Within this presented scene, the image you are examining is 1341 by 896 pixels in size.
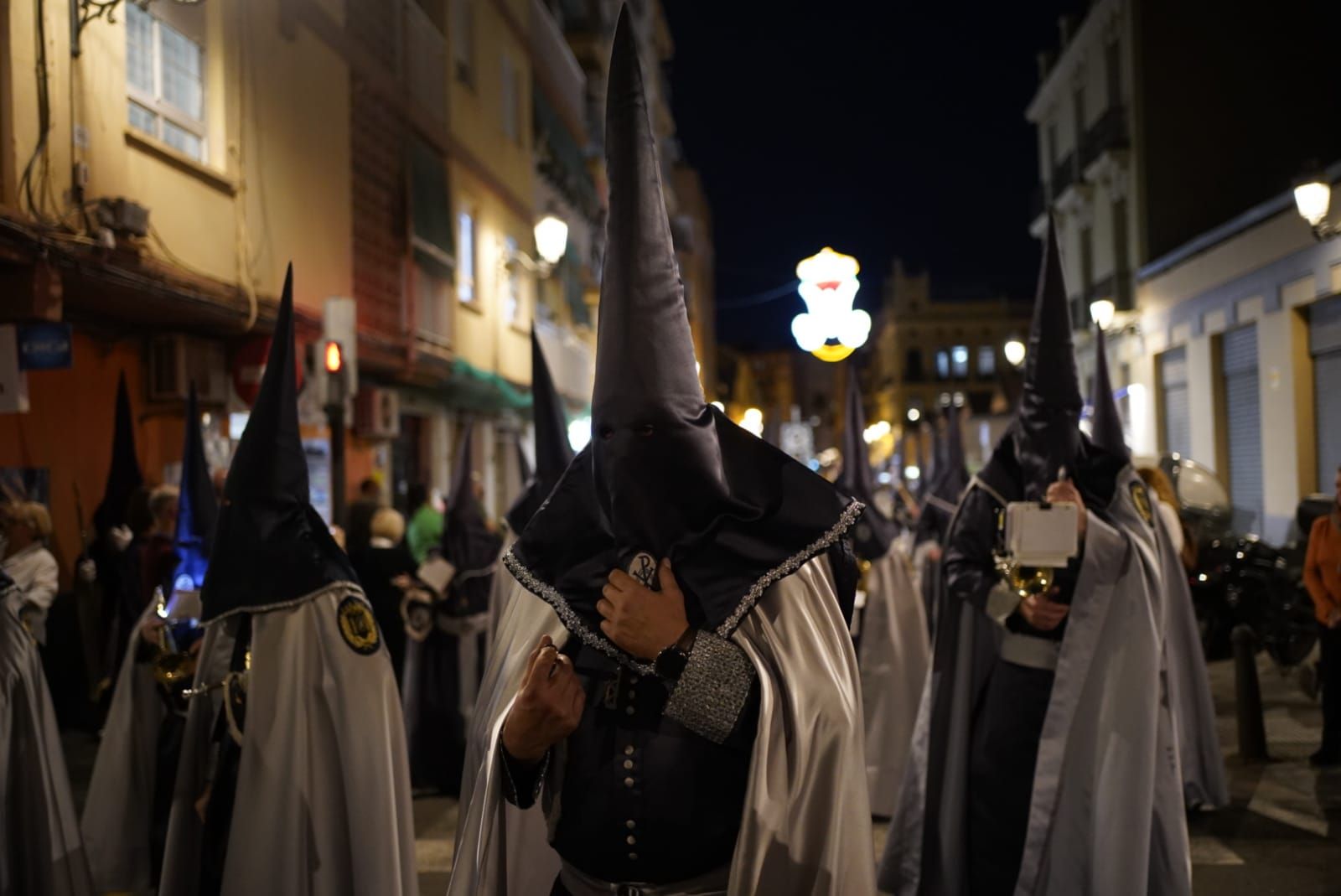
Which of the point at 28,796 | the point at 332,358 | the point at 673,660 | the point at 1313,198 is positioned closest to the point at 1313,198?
the point at 1313,198

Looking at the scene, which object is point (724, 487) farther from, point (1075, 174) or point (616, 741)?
point (1075, 174)

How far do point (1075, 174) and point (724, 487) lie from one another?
30919 mm

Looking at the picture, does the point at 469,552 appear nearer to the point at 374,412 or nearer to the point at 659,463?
the point at 659,463

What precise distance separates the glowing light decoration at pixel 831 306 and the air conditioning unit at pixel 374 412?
672 centimetres

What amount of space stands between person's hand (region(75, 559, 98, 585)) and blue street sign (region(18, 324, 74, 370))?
5.71 feet

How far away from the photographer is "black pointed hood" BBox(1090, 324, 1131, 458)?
6.35 m

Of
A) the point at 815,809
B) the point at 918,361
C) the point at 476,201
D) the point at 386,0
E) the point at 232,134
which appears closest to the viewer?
the point at 815,809

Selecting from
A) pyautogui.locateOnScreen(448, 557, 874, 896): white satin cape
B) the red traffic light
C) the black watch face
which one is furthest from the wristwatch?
the red traffic light

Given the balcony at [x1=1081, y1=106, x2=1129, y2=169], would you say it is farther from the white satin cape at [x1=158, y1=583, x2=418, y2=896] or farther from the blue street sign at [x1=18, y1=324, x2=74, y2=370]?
the white satin cape at [x1=158, y1=583, x2=418, y2=896]

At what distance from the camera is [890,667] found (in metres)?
8.10

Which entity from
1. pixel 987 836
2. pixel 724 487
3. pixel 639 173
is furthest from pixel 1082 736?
pixel 639 173

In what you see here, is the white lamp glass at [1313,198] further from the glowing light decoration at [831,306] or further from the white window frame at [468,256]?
the white window frame at [468,256]

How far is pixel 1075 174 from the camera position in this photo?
3081 centimetres

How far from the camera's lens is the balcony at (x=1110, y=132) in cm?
2691
